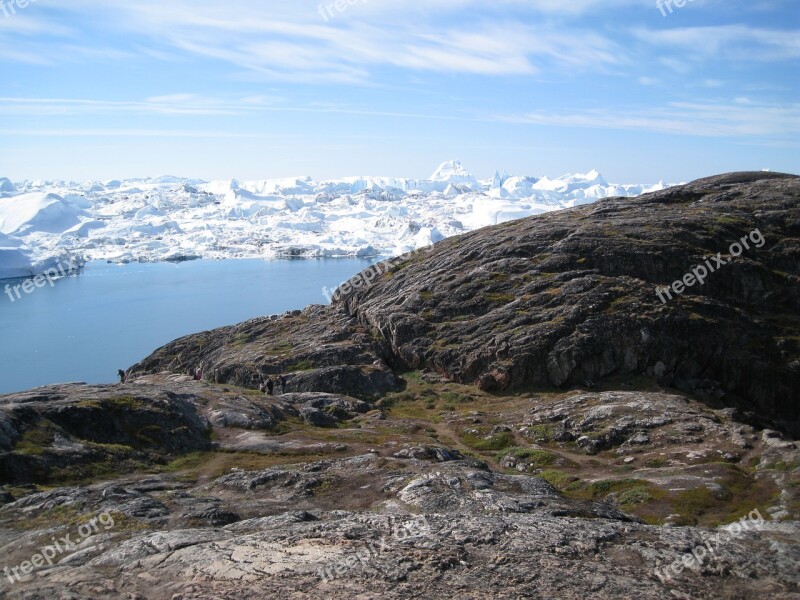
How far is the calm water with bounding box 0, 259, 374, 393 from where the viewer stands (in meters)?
97.7

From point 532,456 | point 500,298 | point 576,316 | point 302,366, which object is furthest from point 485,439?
point 302,366

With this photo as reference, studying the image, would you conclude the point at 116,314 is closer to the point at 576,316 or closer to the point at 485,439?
the point at 576,316

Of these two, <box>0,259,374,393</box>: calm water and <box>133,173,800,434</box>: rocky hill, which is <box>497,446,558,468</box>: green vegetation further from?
<box>0,259,374,393</box>: calm water

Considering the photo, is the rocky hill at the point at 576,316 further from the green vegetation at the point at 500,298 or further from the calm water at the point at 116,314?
the calm water at the point at 116,314

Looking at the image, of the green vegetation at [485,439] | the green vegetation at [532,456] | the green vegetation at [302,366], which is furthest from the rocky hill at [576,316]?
the green vegetation at [532,456]

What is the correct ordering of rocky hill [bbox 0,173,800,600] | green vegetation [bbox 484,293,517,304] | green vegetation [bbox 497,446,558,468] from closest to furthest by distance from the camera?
1. rocky hill [bbox 0,173,800,600]
2. green vegetation [bbox 497,446,558,468]
3. green vegetation [bbox 484,293,517,304]

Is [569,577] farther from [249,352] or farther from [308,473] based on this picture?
[249,352]

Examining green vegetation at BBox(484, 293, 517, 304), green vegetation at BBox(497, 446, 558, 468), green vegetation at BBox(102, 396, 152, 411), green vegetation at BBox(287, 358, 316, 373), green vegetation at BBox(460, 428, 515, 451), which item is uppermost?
green vegetation at BBox(484, 293, 517, 304)

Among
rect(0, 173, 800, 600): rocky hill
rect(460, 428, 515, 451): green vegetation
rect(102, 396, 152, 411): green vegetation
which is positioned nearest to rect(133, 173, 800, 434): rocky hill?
rect(0, 173, 800, 600): rocky hill

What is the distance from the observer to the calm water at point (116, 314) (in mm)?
97688

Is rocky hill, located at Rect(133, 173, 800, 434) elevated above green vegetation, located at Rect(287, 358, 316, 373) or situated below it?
above

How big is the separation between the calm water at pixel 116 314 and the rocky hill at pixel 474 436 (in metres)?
35.7

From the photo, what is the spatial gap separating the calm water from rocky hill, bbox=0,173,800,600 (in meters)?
35.7

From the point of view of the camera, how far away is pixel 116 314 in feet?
444
